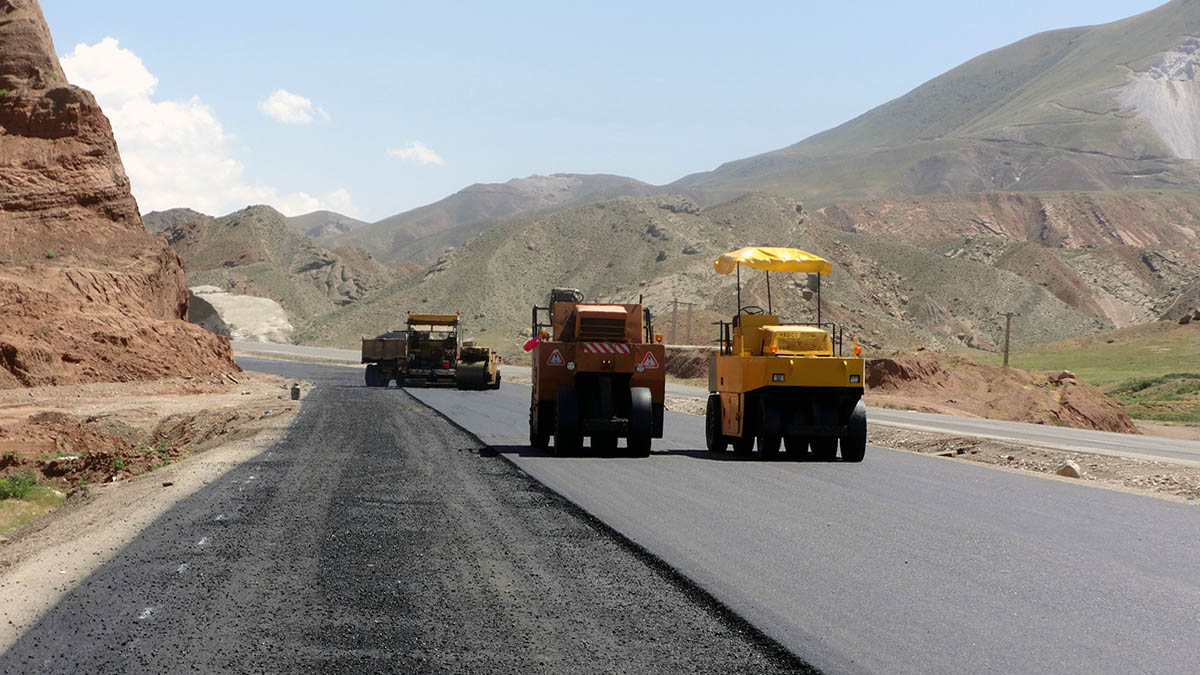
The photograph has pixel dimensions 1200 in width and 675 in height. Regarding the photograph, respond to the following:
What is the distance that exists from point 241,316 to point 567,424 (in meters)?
108

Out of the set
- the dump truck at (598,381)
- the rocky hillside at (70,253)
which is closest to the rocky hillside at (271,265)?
the rocky hillside at (70,253)

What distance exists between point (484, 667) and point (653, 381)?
13935 mm

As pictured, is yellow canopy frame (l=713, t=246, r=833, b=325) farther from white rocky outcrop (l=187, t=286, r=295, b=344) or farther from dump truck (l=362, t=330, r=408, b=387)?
white rocky outcrop (l=187, t=286, r=295, b=344)

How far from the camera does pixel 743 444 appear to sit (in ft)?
67.7

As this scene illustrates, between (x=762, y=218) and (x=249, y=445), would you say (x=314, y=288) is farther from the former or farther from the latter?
(x=249, y=445)

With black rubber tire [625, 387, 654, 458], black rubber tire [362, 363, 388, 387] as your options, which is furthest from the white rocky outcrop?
black rubber tire [625, 387, 654, 458]

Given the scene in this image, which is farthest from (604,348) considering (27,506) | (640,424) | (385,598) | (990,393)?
(990,393)

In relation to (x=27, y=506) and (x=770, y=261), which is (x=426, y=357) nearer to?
(x=770, y=261)

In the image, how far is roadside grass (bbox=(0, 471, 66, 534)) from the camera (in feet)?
51.1

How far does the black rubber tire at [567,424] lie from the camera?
774 inches

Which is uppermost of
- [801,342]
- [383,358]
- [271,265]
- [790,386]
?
[271,265]

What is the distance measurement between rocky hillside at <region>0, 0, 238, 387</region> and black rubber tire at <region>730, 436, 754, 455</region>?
24821mm

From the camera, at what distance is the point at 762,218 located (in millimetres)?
142000

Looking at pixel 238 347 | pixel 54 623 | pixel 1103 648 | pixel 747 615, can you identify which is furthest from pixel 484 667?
pixel 238 347
